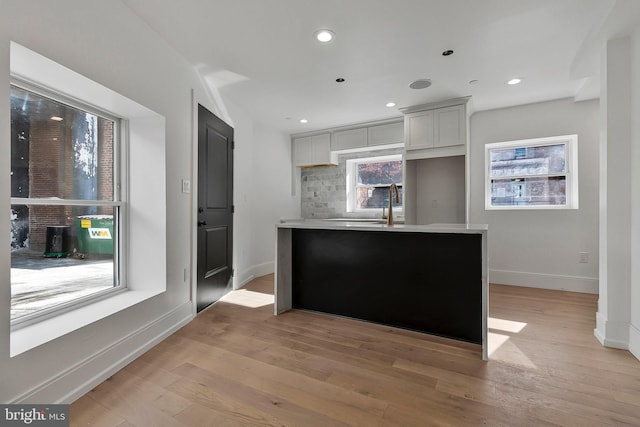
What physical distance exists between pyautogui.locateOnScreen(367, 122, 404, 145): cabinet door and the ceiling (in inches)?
25.1

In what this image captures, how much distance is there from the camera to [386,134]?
4508mm

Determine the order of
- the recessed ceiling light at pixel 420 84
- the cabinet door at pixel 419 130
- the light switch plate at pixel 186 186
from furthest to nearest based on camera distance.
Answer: the cabinet door at pixel 419 130, the recessed ceiling light at pixel 420 84, the light switch plate at pixel 186 186

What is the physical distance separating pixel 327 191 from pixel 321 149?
79 centimetres

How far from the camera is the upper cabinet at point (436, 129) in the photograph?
3.75m

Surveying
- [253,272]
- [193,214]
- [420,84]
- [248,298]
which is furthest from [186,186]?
[420,84]

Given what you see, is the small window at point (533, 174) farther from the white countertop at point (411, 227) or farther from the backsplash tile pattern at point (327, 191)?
the white countertop at point (411, 227)

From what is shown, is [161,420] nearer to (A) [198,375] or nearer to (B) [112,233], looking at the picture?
(A) [198,375]

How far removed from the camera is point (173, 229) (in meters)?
2.58

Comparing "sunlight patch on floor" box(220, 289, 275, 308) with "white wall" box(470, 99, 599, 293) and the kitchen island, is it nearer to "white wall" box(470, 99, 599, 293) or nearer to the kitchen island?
the kitchen island

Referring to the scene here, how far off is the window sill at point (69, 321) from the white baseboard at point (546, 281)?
14.0 feet

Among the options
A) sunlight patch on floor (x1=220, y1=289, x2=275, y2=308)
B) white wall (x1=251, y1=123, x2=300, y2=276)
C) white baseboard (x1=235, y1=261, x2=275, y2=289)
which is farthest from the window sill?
white wall (x1=251, y1=123, x2=300, y2=276)

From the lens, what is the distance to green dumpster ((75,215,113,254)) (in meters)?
2.09

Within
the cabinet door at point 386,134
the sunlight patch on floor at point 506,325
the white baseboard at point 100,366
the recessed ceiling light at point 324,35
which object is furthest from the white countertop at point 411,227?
the cabinet door at point 386,134

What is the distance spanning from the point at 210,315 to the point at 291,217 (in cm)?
271
